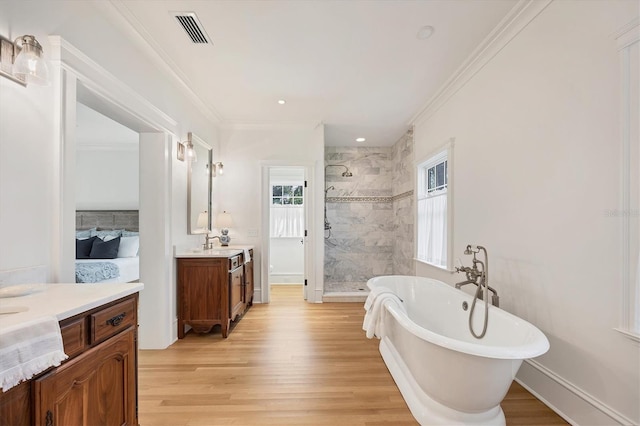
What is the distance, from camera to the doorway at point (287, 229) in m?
5.57

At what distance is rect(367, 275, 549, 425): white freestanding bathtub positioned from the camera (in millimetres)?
1396

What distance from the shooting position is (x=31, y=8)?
139cm

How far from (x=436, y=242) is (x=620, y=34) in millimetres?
2504

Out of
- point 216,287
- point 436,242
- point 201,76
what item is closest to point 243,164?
point 201,76

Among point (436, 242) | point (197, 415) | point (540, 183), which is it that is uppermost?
point (540, 183)

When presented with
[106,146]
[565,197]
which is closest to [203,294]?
[565,197]

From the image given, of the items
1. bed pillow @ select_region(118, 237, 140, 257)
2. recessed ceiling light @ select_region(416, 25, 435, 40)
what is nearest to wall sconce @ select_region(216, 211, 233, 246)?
bed pillow @ select_region(118, 237, 140, 257)

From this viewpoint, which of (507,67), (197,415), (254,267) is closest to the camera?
(197,415)

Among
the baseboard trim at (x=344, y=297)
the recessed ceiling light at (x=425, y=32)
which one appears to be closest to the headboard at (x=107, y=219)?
the baseboard trim at (x=344, y=297)

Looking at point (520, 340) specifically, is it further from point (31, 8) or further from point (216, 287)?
point (31, 8)

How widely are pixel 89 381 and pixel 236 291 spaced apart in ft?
6.83

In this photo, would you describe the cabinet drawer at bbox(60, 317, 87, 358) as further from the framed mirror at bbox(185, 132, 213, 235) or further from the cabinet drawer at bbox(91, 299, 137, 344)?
the framed mirror at bbox(185, 132, 213, 235)

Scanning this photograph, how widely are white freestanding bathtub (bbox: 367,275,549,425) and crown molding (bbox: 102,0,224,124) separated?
2806 millimetres

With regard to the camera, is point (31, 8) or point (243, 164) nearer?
point (31, 8)
